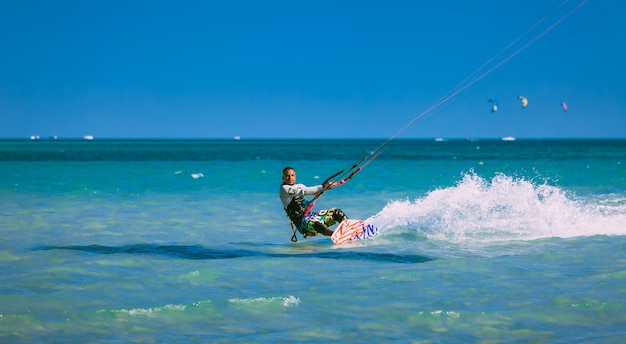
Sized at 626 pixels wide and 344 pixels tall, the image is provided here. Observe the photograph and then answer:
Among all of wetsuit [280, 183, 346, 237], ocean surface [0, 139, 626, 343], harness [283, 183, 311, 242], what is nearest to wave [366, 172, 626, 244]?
ocean surface [0, 139, 626, 343]

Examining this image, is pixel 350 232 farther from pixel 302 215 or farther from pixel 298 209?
pixel 298 209

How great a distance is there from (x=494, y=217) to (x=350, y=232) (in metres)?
4.23

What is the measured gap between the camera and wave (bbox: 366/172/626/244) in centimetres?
1459

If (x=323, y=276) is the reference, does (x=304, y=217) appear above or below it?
above

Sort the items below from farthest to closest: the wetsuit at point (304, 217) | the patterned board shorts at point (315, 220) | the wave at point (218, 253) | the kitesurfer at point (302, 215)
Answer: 1. the patterned board shorts at point (315, 220)
2. the wetsuit at point (304, 217)
3. the kitesurfer at point (302, 215)
4. the wave at point (218, 253)

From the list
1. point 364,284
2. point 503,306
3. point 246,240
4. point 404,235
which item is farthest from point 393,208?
point 503,306

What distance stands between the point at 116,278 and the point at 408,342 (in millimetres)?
4736

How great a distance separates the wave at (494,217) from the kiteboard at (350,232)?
4.13 ft

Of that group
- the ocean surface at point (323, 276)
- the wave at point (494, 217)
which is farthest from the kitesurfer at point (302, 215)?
the wave at point (494, 217)

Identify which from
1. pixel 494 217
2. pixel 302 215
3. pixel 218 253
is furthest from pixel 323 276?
pixel 494 217

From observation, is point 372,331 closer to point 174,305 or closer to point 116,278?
point 174,305

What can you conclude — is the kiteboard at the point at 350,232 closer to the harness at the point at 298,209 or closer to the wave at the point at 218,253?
the wave at the point at 218,253

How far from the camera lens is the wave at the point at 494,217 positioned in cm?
1459

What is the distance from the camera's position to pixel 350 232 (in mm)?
13359
